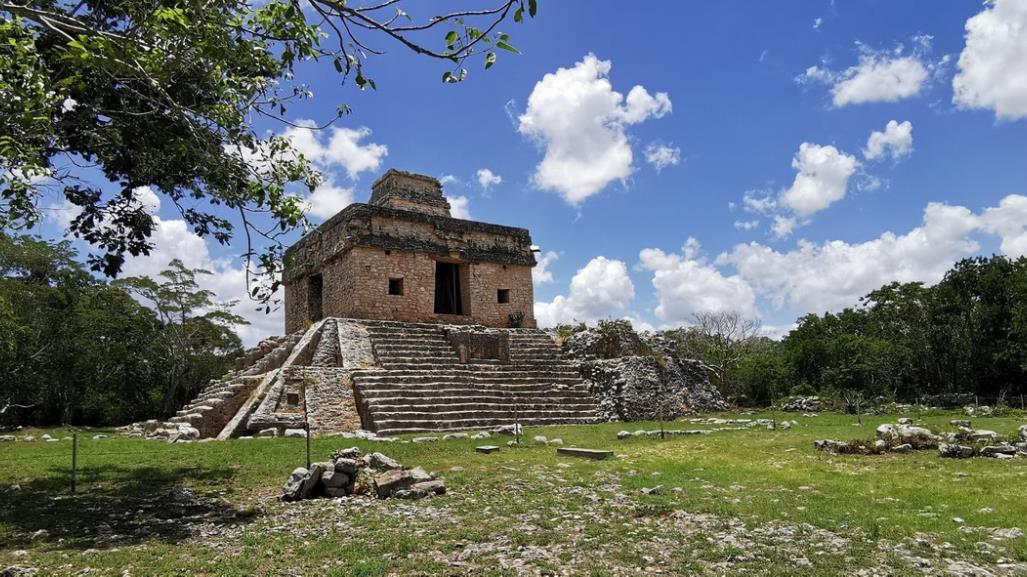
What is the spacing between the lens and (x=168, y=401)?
26359 mm

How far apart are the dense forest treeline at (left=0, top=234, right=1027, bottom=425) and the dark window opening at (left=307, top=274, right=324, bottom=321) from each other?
881 centimetres

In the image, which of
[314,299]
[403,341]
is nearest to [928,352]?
[403,341]

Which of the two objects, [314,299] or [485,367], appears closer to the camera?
[485,367]

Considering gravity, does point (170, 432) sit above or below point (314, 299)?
below

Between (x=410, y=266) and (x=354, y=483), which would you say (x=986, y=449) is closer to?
(x=354, y=483)

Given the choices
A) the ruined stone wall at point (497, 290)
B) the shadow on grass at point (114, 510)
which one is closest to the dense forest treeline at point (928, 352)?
the ruined stone wall at point (497, 290)

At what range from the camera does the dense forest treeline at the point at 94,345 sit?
22.3 m

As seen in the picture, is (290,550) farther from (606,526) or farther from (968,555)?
(968,555)

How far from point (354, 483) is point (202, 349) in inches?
987

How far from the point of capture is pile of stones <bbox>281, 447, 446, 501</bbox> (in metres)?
6.76

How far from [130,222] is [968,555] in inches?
386

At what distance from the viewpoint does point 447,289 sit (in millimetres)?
22750

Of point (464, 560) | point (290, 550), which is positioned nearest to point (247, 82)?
point (290, 550)

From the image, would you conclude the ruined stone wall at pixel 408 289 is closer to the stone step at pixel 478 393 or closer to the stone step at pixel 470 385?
the stone step at pixel 470 385
